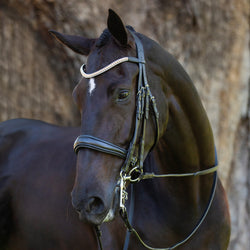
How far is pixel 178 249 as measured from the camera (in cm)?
240

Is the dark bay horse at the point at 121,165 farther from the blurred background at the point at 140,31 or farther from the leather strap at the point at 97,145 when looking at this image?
the blurred background at the point at 140,31

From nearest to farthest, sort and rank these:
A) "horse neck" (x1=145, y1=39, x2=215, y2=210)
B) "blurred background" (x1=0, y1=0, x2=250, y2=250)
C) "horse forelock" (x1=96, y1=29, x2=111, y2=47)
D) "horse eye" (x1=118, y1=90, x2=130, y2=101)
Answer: "horse eye" (x1=118, y1=90, x2=130, y2=101)
"horse forelock" (x1=96, y1=29, x2=111, y2=47)
"horse neck" (x1=145, y1=39, x2=215, y2=210)
"blurred background" (x1=0, y1=0, x2=250, y2=250)

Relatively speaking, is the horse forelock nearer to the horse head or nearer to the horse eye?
the horse head

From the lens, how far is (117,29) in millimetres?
2037

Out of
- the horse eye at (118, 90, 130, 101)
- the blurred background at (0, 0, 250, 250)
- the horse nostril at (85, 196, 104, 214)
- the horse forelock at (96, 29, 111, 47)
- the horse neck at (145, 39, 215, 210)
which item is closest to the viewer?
the horse nostril at (85, 196, 104, 214)

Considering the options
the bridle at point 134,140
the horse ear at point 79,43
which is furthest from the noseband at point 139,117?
the horse ear at point 79,43

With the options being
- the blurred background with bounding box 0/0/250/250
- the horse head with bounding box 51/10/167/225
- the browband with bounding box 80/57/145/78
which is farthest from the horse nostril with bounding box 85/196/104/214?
the blurred background with bounding box 0/0/250/250

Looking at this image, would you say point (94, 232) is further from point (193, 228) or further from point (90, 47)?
point (90, 47)

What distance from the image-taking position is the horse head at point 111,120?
1.85m

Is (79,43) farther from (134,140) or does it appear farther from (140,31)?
(140,31)

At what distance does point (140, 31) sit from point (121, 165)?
2.84m

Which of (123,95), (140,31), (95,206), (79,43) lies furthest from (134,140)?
(140,31)

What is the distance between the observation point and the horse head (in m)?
1.85

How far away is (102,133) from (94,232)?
0.71 metres
